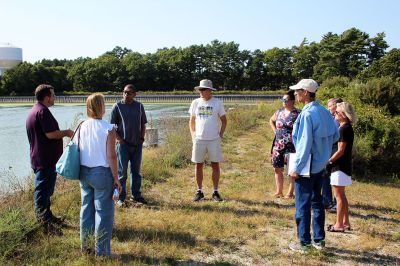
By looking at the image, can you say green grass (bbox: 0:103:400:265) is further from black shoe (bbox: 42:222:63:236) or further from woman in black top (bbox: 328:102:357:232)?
woman in black top (bbox: 328:102:357:232)

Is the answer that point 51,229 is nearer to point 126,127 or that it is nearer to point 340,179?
point 126,127

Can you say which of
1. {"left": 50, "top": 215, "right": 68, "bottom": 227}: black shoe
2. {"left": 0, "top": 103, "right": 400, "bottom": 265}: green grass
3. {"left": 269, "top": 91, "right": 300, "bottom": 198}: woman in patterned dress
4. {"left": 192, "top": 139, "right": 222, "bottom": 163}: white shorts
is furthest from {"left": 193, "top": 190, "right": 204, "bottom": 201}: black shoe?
{"left": 50, "top": 215, "right": 68, "bottom": 227}: black shoe

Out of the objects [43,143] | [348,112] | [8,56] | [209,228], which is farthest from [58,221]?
[8,56]

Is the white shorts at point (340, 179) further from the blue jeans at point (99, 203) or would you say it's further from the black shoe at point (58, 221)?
the black shoe at point (58, 221)

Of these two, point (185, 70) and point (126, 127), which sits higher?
point (185, 70)

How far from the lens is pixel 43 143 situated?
5000mm

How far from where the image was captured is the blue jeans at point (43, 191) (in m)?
5.04

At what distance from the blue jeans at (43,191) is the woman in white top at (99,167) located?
37.3 inches

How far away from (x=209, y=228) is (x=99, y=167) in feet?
6.22

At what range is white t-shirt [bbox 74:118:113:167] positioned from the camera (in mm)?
4199

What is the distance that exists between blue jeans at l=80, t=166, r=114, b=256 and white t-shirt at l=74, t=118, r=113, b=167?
0.24ft

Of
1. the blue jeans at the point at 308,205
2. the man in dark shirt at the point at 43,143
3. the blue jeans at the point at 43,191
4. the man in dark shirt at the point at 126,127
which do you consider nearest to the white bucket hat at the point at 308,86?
the blue jeans at the point at 308,205

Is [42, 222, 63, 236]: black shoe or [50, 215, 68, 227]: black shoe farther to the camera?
[50, 215, 68, 227]: black shoe

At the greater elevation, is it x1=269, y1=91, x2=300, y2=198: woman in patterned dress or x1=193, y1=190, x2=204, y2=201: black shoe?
x1=269, y1=91, x2=300, y2=198: woman in patterned dress
